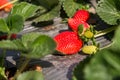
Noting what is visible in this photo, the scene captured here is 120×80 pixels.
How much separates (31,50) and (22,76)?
3.1 inches

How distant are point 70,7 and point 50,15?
9cm

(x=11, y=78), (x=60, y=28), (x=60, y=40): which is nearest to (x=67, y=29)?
(x=60, y=28)

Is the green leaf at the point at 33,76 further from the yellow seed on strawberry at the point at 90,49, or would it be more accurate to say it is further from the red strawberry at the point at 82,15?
the red strawberry at the point at 82,15

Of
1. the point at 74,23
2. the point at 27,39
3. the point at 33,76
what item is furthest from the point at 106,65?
the point at 74,23

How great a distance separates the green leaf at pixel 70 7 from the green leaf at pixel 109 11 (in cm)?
14

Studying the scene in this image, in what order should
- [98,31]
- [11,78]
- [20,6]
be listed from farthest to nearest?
1. [98,31]
2. [20,6]
3. [11,78]

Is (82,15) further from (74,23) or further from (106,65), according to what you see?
(106,65)

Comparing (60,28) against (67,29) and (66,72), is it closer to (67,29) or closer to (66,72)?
(67,29)

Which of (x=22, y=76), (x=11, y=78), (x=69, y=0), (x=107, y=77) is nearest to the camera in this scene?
(x=107, y=77)

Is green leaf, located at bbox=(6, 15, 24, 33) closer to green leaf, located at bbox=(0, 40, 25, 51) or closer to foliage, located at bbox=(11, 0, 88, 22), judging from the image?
green leaf, located at bbox=(0, 40, 25, 51)

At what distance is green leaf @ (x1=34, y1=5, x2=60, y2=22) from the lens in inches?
58.4

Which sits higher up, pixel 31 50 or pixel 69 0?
pixel 31 50

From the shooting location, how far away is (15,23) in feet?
3.93

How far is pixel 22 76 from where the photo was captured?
40.9 inches
